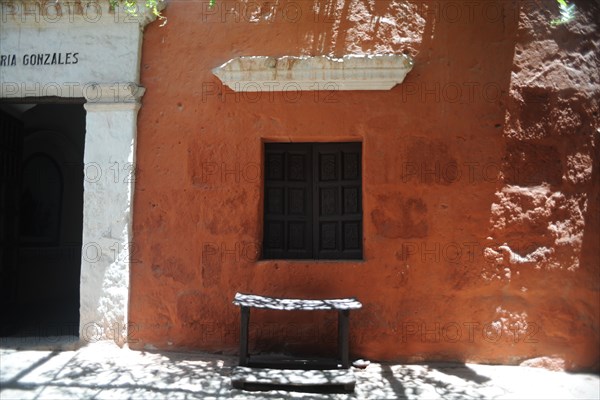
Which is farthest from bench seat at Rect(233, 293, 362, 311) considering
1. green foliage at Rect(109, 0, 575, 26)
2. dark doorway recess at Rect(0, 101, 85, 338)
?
dark doorway recess at Rect(0, 101, 85, 338)

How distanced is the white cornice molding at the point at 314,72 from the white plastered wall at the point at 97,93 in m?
1.12

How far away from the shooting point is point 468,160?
477 centimetres

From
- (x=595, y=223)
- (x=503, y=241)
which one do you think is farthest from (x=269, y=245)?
(x=595, y=223)

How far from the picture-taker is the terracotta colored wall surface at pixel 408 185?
15.3ft

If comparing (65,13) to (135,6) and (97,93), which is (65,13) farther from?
(97,93)

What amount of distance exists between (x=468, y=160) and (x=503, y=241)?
882 millimetres

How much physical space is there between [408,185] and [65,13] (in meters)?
4.21

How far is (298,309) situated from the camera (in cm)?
423

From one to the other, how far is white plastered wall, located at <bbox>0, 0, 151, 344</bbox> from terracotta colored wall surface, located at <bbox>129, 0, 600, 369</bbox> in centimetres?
17

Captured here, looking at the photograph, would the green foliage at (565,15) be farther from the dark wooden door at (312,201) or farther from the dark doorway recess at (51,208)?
the dark doorway recess at (51,208)

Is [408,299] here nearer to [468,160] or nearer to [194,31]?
[468,160]

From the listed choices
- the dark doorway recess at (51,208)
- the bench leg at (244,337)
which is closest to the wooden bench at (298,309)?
the bench leg at (244,337)

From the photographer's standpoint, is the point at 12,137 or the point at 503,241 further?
the point at 12,137

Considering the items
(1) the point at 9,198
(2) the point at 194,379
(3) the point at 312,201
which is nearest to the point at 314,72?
(3) the point at 312,201
